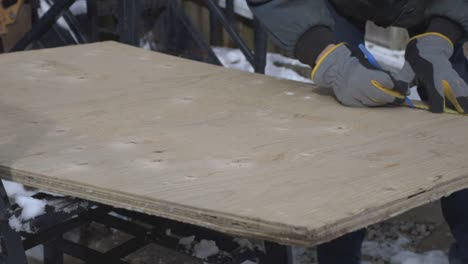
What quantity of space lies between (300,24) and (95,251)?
824 millimetres

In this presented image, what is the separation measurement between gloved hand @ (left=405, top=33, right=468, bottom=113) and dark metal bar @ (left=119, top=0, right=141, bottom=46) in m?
1.57

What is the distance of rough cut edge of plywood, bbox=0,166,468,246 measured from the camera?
1.11 m

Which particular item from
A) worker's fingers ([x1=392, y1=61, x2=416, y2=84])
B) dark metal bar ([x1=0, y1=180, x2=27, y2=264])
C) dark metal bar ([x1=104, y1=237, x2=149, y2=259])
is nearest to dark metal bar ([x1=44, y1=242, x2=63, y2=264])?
dark metal bar ([x1=104, y1=237, x2=149, y2=259])

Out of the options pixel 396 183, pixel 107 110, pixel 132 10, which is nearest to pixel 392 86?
pixel 396 183

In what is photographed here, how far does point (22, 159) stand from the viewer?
1.48 meters

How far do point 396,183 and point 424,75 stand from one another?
685 mm

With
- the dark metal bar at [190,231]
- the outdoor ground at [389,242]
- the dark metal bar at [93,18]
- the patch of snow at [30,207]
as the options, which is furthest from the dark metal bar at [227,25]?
the patch of snow at [30,207]

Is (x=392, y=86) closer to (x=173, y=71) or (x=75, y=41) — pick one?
(x=173, y=71)

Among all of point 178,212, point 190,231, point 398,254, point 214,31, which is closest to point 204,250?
point 190,231

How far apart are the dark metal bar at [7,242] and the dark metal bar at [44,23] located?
83.3 inches

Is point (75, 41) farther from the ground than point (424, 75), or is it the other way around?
point (424, 75)

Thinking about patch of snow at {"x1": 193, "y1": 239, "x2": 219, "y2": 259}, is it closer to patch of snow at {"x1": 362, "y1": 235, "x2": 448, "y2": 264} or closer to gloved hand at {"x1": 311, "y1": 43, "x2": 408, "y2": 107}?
gloved hand at {"x1": 311, "y1": 43, "x2": 408, "y2": 107}

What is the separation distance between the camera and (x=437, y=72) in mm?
1908

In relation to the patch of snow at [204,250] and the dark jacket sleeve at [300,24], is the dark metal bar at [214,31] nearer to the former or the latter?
the dark jacket sleeve at [300,24]
